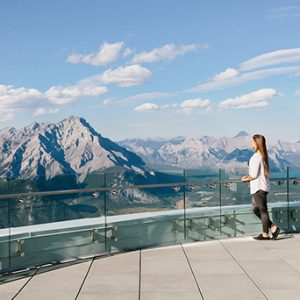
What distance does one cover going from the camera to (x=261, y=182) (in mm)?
7359

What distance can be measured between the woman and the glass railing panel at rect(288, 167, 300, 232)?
3.29ft

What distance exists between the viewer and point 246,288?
485 cm

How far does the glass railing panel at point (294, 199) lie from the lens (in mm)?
8273

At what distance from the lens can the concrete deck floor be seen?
468cm

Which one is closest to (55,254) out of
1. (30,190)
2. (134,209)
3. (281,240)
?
(30,190)

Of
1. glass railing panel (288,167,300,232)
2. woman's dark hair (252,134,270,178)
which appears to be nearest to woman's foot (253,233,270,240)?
woman's dark hair (252,134,270,178)

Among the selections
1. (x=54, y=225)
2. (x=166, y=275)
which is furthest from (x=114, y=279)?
(x=54, y=225)

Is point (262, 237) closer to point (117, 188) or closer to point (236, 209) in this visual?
point (236, 209)

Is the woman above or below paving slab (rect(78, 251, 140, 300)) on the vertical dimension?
above

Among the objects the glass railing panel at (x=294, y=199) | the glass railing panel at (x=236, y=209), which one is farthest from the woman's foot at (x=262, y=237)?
the glass railing panel at (x=294, y=199)

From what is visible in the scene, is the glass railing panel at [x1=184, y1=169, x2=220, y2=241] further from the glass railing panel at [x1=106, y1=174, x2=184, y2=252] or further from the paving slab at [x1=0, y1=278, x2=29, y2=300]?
the paving slab at [x1=0, y1=278, x2=29, y2=300]

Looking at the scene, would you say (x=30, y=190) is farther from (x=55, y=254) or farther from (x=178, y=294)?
(x=178, y=294)

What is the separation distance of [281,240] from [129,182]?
2444 mm

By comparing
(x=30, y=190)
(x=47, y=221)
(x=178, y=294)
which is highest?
(x=30, y=190)
